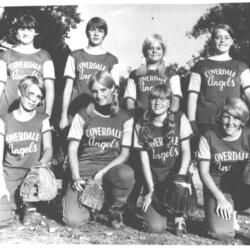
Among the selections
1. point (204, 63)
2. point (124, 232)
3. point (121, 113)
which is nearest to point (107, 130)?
point (121, 113)

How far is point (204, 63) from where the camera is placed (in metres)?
3.69

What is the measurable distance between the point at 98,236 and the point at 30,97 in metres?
1.24

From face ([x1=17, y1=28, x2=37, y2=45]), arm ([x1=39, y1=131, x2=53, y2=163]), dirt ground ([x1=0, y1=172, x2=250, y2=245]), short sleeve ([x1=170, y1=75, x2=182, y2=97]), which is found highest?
face ([x1=17, y1=28, x2=37, y2=45])

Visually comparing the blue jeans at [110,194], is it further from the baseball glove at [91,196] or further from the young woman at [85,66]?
the young woman at [85,66]

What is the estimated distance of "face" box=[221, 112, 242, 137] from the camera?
3.13m

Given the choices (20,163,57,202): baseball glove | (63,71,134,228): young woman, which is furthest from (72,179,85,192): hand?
(20,163,57,202): baseball glove

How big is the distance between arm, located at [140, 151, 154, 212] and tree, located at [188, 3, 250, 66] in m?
1.19

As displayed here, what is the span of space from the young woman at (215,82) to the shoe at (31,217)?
1433 millimetres

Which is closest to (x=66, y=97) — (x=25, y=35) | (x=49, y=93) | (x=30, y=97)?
(x=49, y=93)

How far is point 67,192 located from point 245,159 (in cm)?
138

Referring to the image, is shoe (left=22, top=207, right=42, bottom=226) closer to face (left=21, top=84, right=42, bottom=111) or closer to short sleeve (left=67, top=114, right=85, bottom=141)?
short sleeve (left=67, top=114, right=85, bottom=141)

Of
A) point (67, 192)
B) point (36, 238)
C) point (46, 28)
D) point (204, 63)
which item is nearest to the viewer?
point (36, 238)

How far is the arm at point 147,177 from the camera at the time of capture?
3195mm
